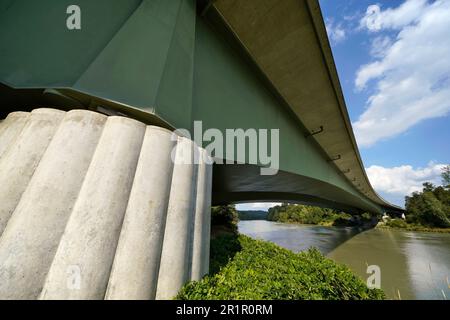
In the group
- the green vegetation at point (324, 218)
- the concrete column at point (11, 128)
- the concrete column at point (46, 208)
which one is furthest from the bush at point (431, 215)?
the concrete column at point (11, 128)

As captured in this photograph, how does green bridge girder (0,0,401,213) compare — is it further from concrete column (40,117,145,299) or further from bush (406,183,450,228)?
bush (406,183,450,228)

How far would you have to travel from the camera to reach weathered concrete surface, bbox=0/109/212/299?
1631 millimetres

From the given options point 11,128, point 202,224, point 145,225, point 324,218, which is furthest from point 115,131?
point 324,218

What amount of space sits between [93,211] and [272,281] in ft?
8.78

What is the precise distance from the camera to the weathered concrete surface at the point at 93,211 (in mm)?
1631

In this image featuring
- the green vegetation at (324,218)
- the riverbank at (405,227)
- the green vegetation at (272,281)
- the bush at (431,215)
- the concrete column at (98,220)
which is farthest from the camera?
the green vegetation at (324,218)

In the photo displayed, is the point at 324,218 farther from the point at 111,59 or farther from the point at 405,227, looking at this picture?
the point at 111,59

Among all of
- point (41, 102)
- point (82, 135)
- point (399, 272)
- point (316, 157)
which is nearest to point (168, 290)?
point (82, 135)

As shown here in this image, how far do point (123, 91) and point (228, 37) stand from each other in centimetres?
329

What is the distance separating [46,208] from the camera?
1.75 metres

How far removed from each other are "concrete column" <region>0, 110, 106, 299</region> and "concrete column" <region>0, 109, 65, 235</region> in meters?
0.11

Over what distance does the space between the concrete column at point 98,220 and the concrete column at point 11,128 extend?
1000 millimetres

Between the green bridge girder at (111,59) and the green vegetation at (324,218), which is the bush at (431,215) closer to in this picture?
the green vegetation at (324,218)

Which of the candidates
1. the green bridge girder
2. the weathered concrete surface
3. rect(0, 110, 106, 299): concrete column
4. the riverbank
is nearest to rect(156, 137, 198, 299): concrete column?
the weathered concrete surface
